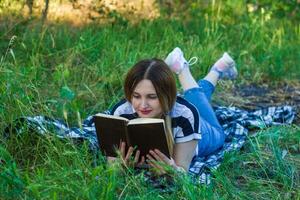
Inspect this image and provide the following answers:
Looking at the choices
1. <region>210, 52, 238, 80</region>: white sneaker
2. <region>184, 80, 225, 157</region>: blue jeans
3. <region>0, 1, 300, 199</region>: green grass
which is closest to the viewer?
<region>0, 1, 300, 199</region>: green grass

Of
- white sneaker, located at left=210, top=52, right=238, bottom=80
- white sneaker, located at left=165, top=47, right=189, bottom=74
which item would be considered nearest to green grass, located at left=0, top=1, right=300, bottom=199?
white sneaker, located at left=165, top=47, right=189, bottom=74

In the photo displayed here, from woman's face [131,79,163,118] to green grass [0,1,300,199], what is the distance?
32 cm

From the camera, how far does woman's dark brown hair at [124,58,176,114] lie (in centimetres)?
337

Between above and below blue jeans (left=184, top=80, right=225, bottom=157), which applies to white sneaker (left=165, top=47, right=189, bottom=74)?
above

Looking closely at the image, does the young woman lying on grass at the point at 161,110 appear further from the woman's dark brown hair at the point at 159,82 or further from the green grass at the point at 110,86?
the green grass at the point at 110,86

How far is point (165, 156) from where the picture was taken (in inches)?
126

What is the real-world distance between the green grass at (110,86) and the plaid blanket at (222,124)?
2.5 inches

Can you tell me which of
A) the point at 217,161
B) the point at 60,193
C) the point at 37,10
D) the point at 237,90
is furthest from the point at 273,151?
the point at 37,10

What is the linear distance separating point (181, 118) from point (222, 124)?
1.03 meters

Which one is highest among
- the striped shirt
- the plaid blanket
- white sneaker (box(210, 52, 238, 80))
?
white sneaker (box(210, 52, 238, 80))

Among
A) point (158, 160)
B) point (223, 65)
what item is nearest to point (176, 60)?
point (223, 65)

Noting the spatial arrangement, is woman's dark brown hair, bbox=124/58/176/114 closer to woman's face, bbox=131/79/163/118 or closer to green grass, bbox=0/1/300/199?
woman's face, bbox=131/79/163/118

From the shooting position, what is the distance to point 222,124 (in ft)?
14.8

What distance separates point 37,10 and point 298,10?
2926mm
